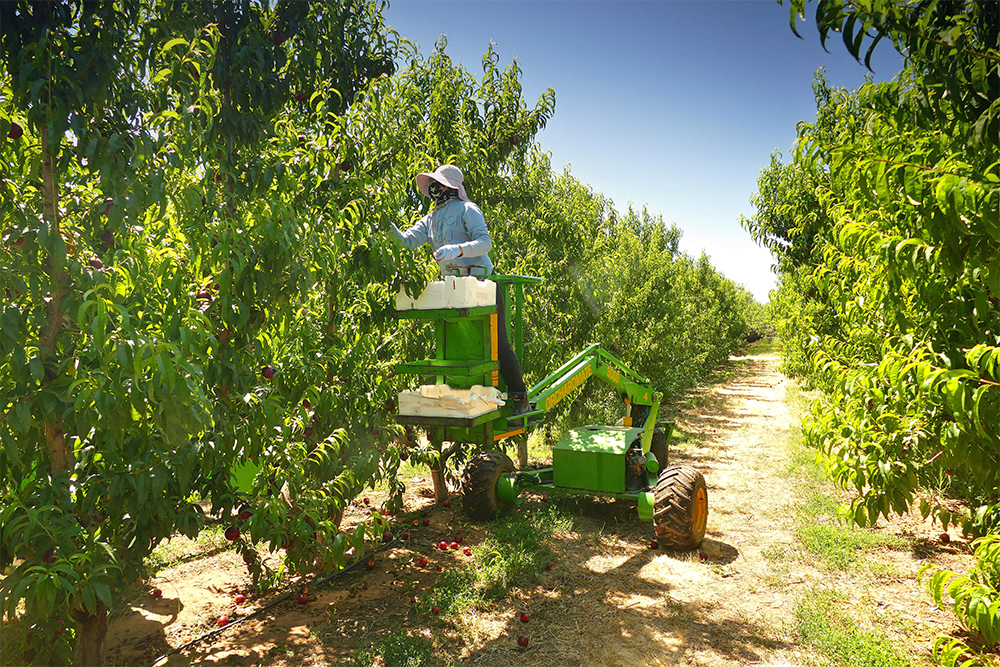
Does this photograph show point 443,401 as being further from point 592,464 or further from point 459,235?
point 592,464

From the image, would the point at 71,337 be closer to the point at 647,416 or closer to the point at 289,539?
the point at 289,539

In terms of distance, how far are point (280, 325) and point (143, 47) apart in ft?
5.48

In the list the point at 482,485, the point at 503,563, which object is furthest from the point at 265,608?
the point at 482,485

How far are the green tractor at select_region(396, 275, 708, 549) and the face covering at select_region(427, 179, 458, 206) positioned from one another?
34.7 inches

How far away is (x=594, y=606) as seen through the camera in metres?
4.57

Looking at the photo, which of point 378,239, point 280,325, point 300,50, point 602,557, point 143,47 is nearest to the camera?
point 143,47

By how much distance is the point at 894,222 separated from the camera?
338 centimetres

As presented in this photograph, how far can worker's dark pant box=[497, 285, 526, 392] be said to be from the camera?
16.6 ft

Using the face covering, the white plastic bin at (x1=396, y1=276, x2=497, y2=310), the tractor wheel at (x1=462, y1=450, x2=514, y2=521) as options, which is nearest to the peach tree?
the white plastic bin at (x1=396, y1=276, x2=497, y2=310)

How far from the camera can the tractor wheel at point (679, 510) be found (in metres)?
5.32

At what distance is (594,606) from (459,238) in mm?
3229

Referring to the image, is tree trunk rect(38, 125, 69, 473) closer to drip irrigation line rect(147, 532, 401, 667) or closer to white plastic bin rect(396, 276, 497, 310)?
drip irrigation line rect(147, 532, 401, 667)

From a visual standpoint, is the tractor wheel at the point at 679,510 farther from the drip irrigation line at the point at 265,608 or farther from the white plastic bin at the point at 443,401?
the drip irrigation line at the point at 265,608

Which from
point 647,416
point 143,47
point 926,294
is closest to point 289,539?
point 143,47
